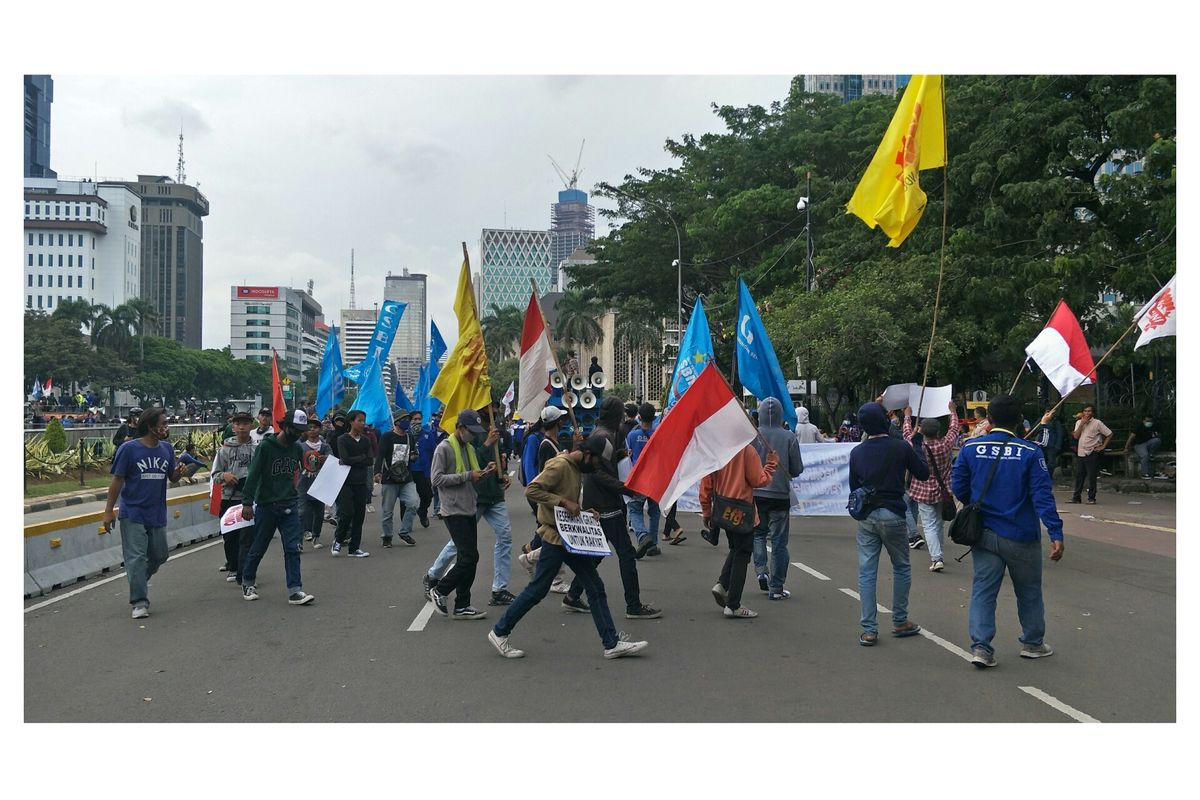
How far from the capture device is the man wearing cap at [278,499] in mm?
8828

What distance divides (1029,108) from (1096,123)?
1600mm

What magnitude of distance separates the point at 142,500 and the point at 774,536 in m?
5.62

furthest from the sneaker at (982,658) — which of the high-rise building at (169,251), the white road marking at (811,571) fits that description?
the high-rise building at (169,251)

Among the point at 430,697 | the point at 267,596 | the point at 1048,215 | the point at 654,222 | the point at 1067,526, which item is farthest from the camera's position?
the point at 654,222

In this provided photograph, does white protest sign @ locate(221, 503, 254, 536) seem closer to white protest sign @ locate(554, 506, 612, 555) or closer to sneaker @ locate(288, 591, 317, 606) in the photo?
sneaker @ locate(288, 591, 317, 606)

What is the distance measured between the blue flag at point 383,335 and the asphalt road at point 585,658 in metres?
9.46

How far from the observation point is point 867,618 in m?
7.21

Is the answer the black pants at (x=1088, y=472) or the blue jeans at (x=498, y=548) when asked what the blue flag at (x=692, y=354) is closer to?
the blue jeans at (x=498, y=548)

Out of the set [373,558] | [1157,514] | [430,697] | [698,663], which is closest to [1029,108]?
[1157,514]

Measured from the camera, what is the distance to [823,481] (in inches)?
584

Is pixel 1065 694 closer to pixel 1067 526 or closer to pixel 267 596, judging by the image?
pixel 267 596

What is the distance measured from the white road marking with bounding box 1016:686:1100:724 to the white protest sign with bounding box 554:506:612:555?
2868 millimetres

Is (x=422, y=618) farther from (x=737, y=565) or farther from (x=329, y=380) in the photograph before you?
(x=329, y=380)

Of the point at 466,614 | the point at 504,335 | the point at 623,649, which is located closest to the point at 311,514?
the point at 466,614
